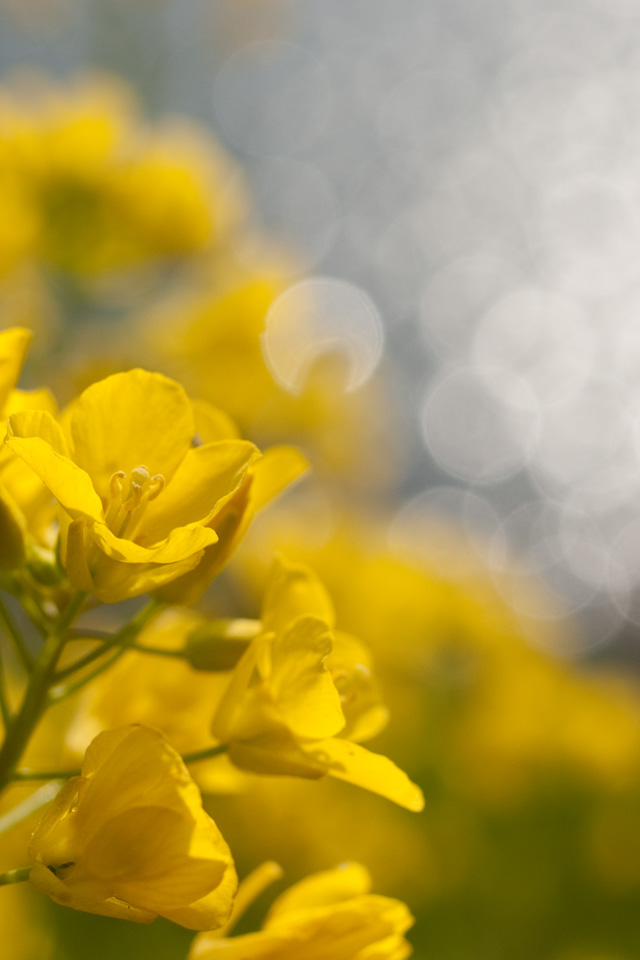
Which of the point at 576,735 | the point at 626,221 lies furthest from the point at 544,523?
the point at 576,735

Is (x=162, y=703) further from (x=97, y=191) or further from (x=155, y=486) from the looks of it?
(x=97, y=191)

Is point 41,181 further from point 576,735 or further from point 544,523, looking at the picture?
point 544,523

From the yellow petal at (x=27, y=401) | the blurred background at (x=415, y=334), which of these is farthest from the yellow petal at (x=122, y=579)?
the blurred background at (x=415, y=334)

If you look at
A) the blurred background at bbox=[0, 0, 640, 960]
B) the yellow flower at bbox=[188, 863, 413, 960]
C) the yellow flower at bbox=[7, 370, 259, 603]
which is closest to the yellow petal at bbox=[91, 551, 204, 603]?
the yellow flower at bbox=[7, 370, 259, 603]

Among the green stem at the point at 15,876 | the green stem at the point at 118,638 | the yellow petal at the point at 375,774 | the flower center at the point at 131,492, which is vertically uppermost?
the flower center at the point at 131,492

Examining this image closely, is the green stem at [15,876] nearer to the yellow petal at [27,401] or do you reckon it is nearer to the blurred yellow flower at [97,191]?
the yellow petal at [27,401]

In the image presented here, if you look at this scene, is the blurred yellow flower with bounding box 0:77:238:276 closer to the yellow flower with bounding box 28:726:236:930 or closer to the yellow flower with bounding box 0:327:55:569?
the yellow flower with bounding box 0:327:55:569
